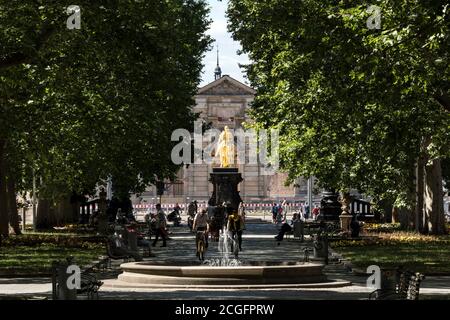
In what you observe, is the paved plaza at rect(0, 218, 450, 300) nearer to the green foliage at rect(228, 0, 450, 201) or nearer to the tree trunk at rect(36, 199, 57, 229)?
the green foliage at rect(228, 0, 450, 201)

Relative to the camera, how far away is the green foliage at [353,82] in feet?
82.0

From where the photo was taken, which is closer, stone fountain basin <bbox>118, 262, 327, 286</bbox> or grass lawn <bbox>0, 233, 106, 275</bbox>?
stone fountain basin <bbox>118, 262, 327, 286</bbox>

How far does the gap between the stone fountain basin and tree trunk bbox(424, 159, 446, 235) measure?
25.2m

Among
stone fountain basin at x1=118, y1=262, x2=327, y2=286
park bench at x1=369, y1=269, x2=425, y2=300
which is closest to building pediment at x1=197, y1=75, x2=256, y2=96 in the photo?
stone fountain basin at x1=118, y1=262, x2=327, y2=286

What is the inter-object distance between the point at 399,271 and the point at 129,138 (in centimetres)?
2564

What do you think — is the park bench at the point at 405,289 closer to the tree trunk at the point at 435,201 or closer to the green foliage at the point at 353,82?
the green foliage at the point at 353,82

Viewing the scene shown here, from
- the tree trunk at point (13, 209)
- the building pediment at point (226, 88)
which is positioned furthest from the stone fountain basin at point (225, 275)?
the building pediment at point (226, 88)

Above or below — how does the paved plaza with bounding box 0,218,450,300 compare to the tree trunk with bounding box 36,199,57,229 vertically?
below

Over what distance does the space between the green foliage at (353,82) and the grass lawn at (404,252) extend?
3.06 meters

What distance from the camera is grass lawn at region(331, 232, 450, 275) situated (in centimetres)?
3131

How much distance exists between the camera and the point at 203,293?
76.0 ft

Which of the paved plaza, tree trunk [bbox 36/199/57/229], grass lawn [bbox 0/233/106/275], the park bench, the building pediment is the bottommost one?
the paved plaza
